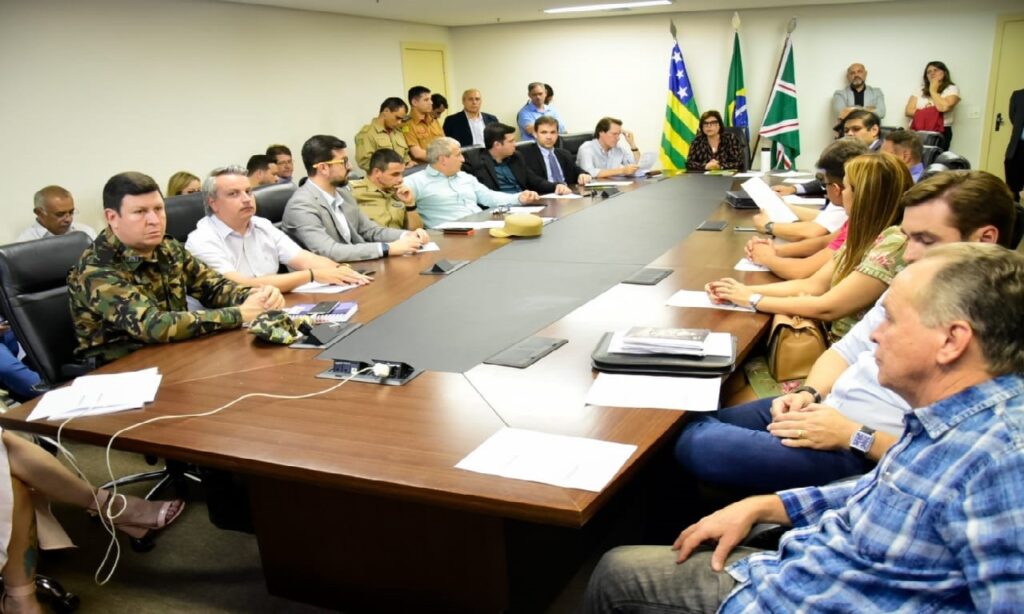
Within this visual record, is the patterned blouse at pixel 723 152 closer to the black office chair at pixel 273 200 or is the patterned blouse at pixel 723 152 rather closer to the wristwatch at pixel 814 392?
the black office chair at pixel 273 200

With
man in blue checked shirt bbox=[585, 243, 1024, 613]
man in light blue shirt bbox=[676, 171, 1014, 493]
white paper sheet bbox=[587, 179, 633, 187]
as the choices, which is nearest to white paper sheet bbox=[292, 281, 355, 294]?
man in light blue shirt bbox=[676, 171, 1014, 493]

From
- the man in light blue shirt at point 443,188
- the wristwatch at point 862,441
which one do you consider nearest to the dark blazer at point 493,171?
the man in light blue shirt at point 443,188

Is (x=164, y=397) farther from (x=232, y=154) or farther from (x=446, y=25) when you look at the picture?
(x=446, y=25)

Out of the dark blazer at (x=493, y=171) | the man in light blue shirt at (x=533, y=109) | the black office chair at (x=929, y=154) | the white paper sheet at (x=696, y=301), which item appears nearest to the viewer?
the white paper sheet at (x=696, y=301)

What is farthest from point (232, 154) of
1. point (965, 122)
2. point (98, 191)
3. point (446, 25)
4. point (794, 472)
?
point (965, 122)

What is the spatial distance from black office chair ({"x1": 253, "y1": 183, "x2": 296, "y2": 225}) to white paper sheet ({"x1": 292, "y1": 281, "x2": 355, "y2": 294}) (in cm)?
79

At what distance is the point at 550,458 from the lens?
1.40 metres

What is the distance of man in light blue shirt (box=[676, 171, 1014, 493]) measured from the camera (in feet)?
5.04

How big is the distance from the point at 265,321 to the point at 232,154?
450cm

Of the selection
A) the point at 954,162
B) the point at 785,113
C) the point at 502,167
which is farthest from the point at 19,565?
the point at 785,113

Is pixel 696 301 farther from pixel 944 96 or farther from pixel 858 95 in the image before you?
pixel 944 96

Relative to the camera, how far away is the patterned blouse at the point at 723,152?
624 cm

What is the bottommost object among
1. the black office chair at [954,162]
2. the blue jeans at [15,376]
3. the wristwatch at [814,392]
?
the blue jeans at [15,376]

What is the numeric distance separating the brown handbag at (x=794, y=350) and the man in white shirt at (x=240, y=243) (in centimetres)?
158
